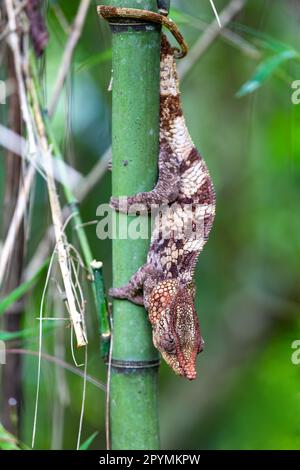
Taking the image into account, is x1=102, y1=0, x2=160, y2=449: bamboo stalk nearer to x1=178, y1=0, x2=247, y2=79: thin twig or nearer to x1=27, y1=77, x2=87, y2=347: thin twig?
x1=27, y1=77, x2=87, y2=347: thin twig

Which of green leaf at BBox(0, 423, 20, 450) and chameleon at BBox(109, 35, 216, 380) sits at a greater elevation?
chameleon at BBox(109, 35, 216, 380)

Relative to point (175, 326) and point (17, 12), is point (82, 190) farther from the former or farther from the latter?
point (175, 326)

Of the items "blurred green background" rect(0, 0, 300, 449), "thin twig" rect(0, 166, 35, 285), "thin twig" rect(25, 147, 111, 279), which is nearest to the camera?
"thin twig" rect(0, 166, 35, 285)

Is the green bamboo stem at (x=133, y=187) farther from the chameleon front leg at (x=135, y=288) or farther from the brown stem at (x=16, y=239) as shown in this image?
the brown stem at (x=16, y=239)

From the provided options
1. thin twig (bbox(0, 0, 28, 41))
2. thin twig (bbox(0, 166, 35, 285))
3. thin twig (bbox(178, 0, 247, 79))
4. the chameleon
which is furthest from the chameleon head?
thin twig (bbox(178, 0, 247, 79))

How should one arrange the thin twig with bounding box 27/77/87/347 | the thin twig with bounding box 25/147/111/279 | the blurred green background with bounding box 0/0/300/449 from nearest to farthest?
the thin twig with bounding box 27/77/87/347 < the thin twig with bounding box 25/147/111/279 < the blurred green background with bounding box 0/0/300/449

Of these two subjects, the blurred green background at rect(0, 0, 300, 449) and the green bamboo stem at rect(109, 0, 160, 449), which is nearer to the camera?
the green bamboo stem at rect(109, 0, 160, 449)

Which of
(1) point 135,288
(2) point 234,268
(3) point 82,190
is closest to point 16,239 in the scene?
(3) point 82,190
